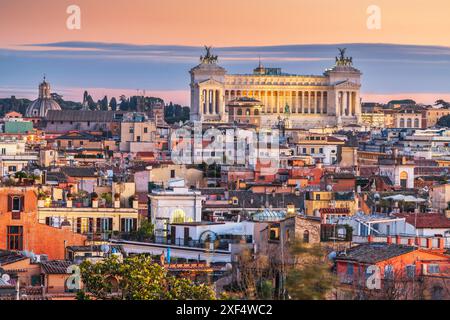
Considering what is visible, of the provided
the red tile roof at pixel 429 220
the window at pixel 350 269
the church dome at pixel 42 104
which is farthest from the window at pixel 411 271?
the church dome at pixel 42 104

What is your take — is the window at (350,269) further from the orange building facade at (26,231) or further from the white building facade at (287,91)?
the white building facade at (287,91)

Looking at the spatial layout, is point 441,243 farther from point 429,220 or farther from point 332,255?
point 332,255

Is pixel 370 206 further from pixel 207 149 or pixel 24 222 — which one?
pixel 207 149

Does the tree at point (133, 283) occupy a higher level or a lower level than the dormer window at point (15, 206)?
lower

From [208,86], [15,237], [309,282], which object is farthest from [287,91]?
[309,282]

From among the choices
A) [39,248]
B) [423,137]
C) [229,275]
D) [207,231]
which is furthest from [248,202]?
[423,137]

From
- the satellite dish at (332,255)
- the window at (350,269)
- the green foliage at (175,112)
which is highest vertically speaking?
the green foliage at (175,112)
